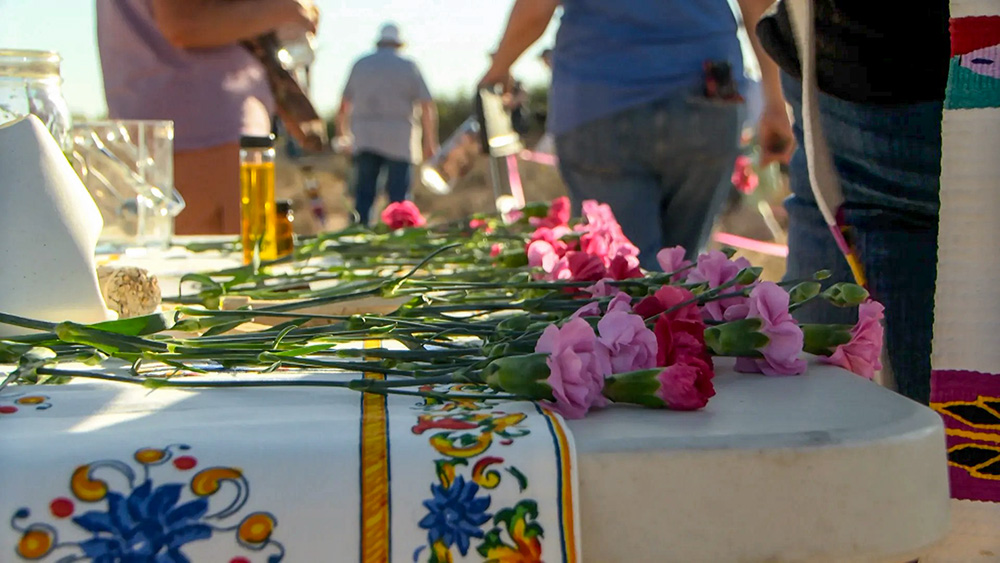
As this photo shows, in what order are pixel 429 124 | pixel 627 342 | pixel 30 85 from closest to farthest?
1. pixel 627 342
2. pixel 30 85
3. pixel 429 124

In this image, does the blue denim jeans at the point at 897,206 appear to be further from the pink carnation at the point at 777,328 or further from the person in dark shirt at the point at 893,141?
the pink carnation at the point at 777,328

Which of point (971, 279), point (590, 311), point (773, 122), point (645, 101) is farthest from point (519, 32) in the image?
point (590, 311)

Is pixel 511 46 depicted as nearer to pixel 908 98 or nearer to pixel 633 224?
pixel 633 224

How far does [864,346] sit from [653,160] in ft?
4.82

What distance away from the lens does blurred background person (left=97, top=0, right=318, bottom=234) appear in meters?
2.12

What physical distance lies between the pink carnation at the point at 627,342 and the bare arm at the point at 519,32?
169cm

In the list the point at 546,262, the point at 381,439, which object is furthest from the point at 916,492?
the point at 546,262

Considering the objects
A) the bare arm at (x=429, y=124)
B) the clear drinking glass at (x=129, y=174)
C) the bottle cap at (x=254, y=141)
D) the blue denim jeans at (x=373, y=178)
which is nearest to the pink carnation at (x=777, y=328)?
the bottle cap at (x=254, y=141)

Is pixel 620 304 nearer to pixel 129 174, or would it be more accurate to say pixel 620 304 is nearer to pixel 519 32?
pixel 129 174

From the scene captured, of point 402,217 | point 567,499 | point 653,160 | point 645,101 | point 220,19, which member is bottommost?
point 567,499

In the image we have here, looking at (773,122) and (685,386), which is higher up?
(773,122)

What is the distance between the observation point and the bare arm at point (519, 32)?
7.43 ft

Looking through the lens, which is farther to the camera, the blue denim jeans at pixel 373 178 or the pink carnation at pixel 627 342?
the blue denim jeans at pixel 373 178

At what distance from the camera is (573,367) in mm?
630
